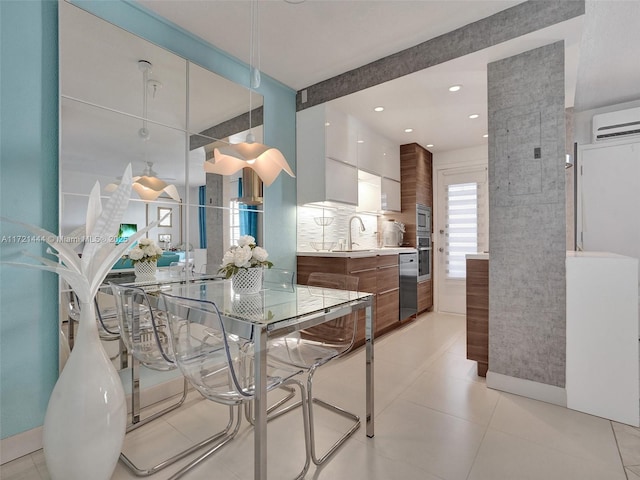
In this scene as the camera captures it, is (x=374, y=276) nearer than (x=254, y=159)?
No

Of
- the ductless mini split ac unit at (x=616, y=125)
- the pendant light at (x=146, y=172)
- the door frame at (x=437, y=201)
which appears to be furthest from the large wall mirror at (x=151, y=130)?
the ductless mini split ac unit at (x=616, y=125)

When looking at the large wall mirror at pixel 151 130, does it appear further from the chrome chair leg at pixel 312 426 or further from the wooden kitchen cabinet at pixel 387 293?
the wooden kitchen cabinet at pixel 387 293

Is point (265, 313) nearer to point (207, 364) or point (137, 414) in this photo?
point (207, 364)

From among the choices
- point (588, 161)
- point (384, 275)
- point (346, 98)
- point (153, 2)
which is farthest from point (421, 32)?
point (588, 161)

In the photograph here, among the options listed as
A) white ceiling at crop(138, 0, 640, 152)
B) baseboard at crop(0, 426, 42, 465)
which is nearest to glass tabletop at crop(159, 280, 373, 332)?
baseboard at crop(0, 426, 42, 465)

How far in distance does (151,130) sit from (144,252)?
2.86 feet

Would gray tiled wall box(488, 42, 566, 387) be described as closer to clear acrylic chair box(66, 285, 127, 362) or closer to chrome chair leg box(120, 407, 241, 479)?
chrome chair leg box(120, 407, 241, 479)

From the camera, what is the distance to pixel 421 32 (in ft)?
7.81

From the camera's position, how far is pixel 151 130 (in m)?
2.20

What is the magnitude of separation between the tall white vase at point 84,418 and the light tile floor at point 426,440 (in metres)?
0.23

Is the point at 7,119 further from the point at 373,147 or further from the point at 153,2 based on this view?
the point at 373,147

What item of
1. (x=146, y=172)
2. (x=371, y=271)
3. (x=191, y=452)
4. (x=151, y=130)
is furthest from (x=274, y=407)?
(x=151, y=130)

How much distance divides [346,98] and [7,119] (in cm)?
250

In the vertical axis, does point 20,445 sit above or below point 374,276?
below
